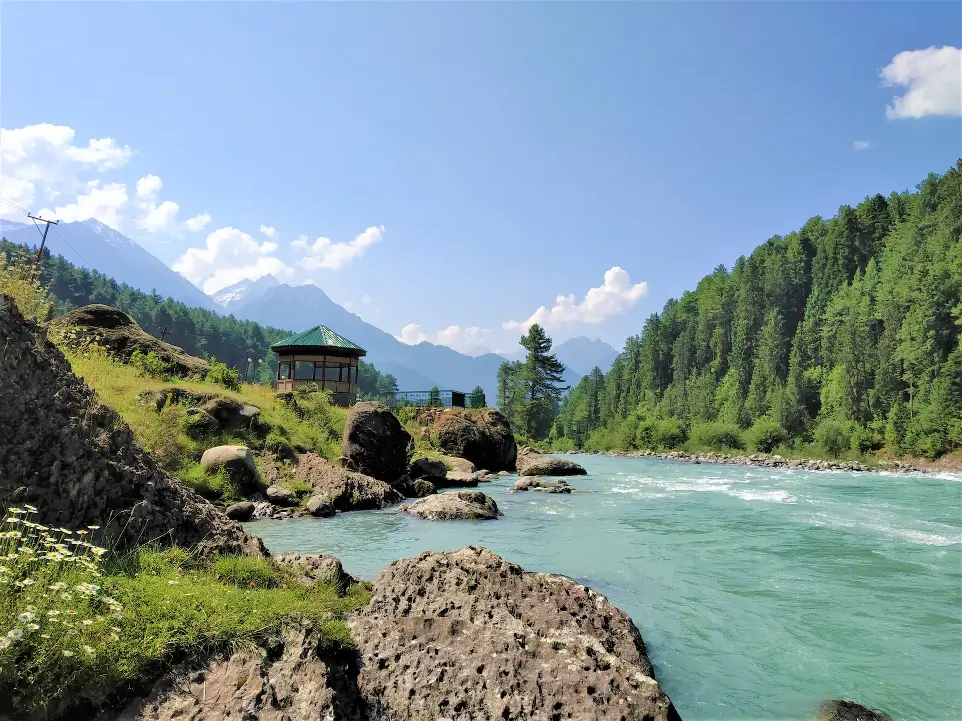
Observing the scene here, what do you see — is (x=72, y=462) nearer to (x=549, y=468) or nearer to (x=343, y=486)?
(x=343, y=486)

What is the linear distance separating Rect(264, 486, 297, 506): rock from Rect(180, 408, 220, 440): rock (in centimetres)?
299

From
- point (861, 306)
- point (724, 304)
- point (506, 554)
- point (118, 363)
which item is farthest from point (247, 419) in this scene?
point (724, 304)

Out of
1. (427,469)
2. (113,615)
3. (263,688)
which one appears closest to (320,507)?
(427,469)

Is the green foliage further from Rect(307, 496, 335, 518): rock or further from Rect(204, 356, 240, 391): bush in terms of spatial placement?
Rect(307, 496, 335, 518): rock

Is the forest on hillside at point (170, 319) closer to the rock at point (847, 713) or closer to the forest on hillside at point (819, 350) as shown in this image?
the forest on hillside at point (819, 350)

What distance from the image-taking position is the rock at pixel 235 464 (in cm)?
1398

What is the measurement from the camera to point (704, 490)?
77.0 feet

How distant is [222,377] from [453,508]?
42.9 ft

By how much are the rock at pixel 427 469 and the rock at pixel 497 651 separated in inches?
591

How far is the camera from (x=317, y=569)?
5973 mm

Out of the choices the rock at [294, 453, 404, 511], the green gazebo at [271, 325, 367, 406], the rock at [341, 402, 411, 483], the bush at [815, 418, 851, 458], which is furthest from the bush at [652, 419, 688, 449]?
the rock at [294, 453, 404, 511]

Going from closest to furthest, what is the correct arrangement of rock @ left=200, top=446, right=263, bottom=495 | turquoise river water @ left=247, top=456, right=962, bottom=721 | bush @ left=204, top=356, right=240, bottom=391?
turquoise river water @ left=247, top=456, right=962, bottom=721 < rock @ left=200, top=446, right=263, bottom=495 < bush @ left=204, top=356, right=240, bottom=391

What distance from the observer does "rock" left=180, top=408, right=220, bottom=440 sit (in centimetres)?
1534

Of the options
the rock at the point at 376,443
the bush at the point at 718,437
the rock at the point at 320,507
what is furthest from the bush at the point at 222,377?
the bush at the point at 718,437
